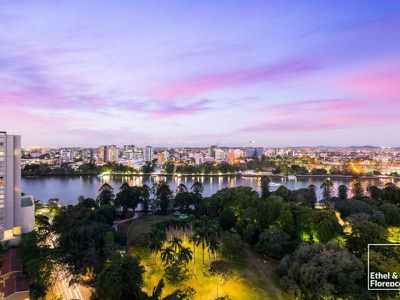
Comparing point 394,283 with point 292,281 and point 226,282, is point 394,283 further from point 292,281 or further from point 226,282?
point 226,282

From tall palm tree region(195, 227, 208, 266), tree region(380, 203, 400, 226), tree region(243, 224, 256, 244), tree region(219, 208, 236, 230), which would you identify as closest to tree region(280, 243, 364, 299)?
tall palm tree region(195, 227, 208, 266)

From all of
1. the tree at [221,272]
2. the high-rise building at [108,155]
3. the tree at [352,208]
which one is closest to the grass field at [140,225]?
the tree at [221,272]

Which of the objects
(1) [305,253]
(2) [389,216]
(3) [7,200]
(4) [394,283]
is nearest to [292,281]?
(1) [305,253]

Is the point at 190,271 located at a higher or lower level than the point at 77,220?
lower

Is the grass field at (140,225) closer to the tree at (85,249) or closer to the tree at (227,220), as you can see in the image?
the tree at (85,249)

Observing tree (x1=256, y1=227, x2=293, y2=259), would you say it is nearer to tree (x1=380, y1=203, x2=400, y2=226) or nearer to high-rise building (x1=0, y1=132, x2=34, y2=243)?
tree (x1=380, y1=203, x2=400, y2=226)

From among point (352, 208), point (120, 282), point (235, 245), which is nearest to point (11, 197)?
point (120, 282)
